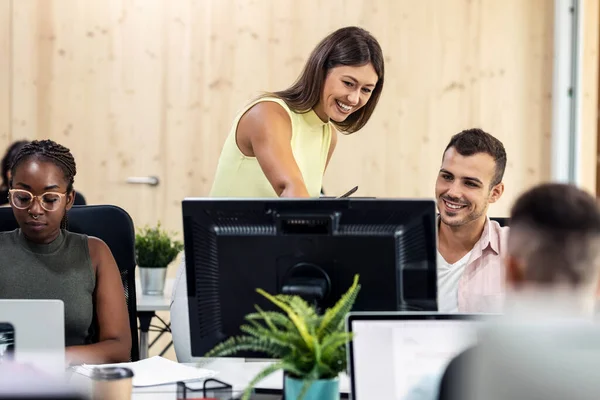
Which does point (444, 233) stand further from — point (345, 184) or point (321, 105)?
point (345, 184)

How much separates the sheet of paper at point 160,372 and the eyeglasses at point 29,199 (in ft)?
1.55

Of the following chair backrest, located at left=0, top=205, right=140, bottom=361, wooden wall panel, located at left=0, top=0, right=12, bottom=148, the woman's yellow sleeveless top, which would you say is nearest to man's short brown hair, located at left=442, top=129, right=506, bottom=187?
the woman's yellow sleeveless top

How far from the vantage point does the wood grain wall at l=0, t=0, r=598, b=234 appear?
4855 millimetres

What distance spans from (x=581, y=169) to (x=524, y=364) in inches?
157

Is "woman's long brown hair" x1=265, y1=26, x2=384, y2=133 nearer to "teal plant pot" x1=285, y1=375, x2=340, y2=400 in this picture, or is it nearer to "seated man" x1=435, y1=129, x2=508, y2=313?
"seated man" x1=435, y1=129, x2=508, y2=313

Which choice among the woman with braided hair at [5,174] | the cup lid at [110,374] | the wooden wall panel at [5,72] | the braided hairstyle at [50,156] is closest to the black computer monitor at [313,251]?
Answer: the cup lid at [110,374]

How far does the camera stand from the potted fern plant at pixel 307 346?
1537 mm

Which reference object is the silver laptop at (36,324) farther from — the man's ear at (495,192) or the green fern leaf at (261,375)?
the man's ear at (495,192)

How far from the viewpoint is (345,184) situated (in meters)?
4.90

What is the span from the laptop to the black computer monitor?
0.16m

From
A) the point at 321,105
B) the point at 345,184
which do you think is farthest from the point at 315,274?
the point at 345,184

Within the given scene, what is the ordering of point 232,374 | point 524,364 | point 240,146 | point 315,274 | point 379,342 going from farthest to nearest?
point 240,146, point 232,374, point 315,274, point 379,342, point 524,364

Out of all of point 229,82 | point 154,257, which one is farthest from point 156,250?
point 229,82

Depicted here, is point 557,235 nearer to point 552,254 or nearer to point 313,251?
point 552,254
